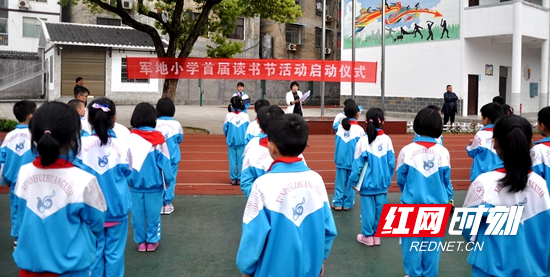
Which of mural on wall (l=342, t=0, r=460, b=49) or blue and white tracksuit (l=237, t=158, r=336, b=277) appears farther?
mural on wall (l=342, t=0, r=460, b=49)

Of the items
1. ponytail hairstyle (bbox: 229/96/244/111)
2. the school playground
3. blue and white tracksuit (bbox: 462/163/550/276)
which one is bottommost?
the school playground

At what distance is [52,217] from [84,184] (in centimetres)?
24

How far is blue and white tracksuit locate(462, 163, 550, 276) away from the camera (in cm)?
295

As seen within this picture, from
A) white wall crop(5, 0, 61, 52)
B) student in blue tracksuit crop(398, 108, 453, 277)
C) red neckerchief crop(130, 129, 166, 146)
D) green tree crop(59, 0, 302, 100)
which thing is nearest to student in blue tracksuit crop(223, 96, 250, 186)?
red neckerchief crop(130, 129, 166, 146)

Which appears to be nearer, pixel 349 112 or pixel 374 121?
pixel 374 121

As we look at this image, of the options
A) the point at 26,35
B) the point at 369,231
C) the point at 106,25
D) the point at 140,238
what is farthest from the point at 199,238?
the point at 26,35

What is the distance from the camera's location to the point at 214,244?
18.5 ft

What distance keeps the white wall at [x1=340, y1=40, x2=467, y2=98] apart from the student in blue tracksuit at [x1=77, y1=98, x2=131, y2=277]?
68.4ft

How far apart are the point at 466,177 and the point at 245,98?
4.60 meters

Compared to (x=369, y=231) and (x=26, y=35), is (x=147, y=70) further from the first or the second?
(x=26, y=35)

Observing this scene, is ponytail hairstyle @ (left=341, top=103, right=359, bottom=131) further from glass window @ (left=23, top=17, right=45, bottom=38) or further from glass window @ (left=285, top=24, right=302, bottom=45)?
glass window @ (left=285, top=24, right=302, bottom=45)

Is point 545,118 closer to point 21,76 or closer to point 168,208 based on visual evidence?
point 168,208

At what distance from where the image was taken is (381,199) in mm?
5633

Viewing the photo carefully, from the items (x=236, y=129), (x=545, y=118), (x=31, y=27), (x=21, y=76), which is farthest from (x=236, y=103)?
(x=31, y=27)
